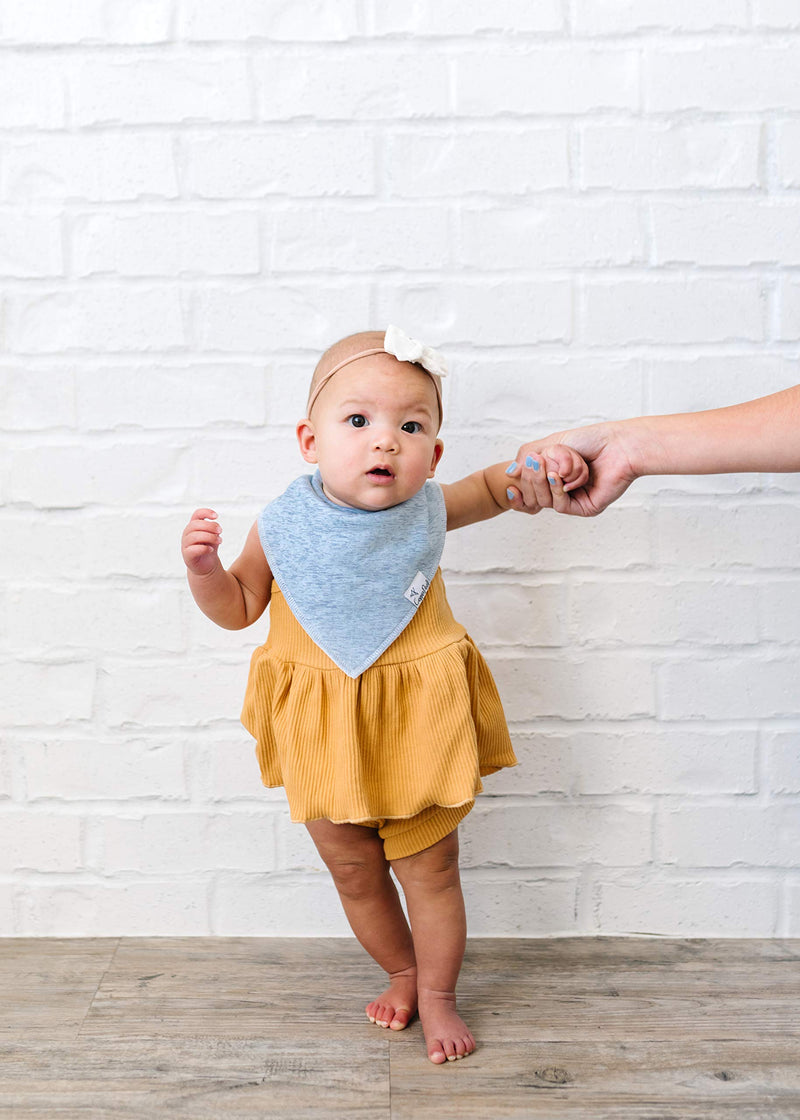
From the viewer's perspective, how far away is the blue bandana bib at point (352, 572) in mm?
1224

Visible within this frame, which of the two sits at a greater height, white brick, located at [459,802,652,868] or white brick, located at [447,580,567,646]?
white brick, located at [447,580,567,646]

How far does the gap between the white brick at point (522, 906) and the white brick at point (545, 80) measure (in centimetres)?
116

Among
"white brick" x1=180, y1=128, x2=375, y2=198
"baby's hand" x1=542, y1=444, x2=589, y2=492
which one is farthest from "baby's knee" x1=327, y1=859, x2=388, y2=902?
"white brick" x1=180, y1=128, x2=375, y2=198

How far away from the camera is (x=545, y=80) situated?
1.40 metres

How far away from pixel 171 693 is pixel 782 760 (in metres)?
0.95

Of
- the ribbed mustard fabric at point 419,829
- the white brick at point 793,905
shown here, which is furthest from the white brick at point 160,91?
the white brick at point 793,905

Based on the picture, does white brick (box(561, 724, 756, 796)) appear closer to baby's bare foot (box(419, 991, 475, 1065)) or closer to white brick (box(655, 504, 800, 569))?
white brick (box(655, 504, 800, 569))

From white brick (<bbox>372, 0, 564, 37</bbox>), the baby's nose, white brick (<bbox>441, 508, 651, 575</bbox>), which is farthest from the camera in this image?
white brick (<bbox>441, 508, 651, 575</bbox>)

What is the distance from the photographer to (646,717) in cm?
153

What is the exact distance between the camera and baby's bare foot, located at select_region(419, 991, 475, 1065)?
4.11ft

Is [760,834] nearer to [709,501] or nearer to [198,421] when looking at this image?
[709,501]

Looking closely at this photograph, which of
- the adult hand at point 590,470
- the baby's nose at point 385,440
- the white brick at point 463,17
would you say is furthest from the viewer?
the white brick at point 463,17

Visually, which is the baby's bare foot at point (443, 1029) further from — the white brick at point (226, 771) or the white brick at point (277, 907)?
the white brick at point (226, 771)

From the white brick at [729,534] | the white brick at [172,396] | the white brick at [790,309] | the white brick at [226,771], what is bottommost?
the white brick at [226,771]
